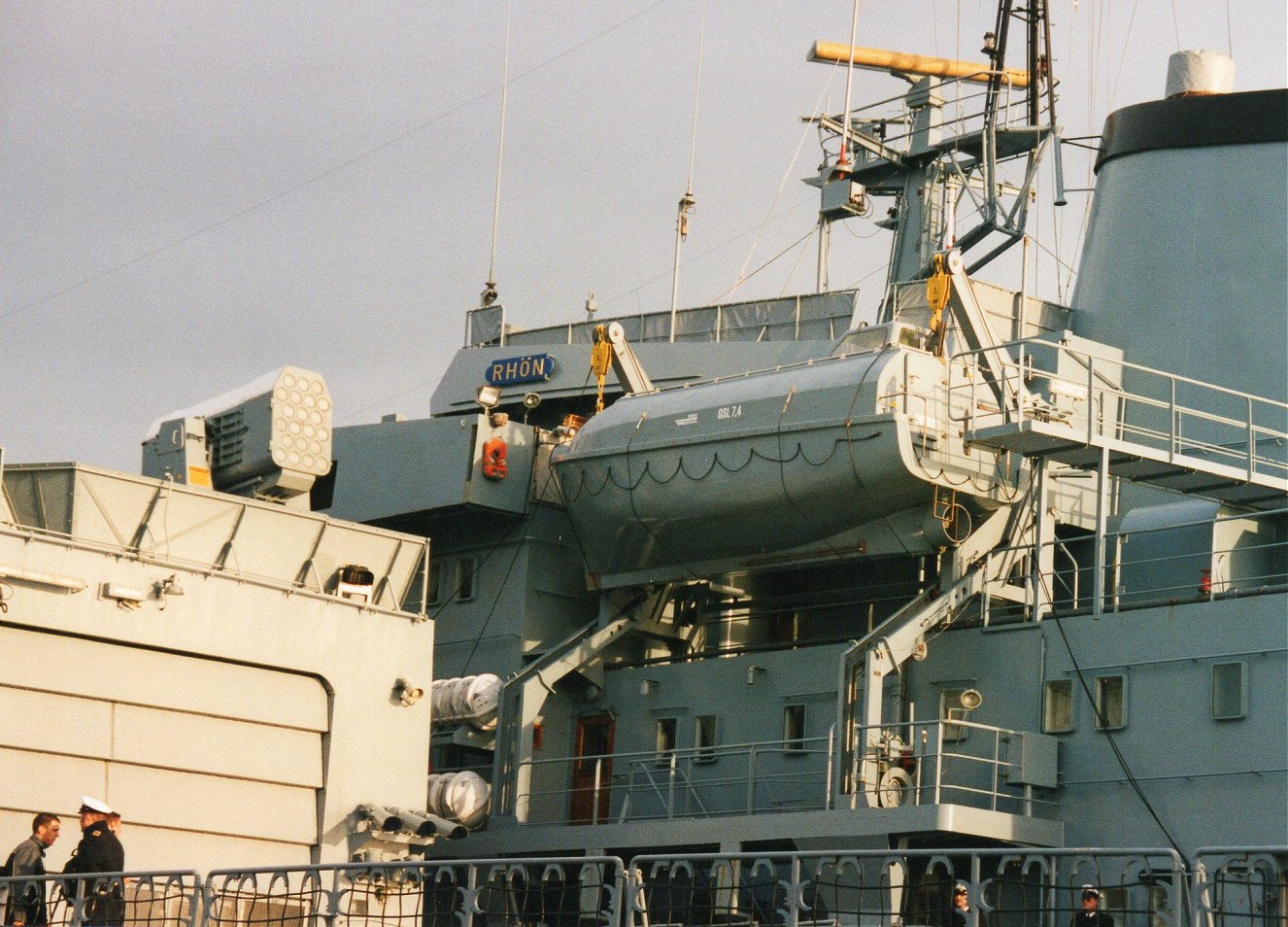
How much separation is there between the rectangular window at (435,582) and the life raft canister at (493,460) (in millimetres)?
2430

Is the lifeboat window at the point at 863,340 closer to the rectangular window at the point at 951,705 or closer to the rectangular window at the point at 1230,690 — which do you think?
the rectangular window at the point at 951,705

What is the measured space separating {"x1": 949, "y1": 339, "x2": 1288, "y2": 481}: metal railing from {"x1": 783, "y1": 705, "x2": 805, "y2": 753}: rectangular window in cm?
483

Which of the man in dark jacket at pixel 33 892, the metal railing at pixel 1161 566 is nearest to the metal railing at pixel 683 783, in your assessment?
the metal railing at pixel 1161 566

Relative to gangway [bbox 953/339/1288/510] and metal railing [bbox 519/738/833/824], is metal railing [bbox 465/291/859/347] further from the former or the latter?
metal railing [bbox 519/738/833/824]

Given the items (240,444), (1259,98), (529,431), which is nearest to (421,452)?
(529,431)

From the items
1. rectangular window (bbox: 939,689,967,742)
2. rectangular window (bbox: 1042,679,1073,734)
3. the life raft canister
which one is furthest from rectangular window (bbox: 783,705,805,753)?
the life raft canister

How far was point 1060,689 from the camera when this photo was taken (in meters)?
25.1

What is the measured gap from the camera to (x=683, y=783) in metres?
28.8

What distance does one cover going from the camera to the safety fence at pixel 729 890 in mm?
11977

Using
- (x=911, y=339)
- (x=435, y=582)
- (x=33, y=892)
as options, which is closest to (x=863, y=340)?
(x=911, y=339)

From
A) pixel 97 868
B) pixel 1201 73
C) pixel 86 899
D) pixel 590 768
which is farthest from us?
pixel 1201 73

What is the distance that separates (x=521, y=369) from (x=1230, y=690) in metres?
17.6

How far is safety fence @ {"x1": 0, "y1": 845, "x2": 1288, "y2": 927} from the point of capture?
12.0 meters

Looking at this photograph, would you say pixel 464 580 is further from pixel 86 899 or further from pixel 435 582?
pixel 86 899
